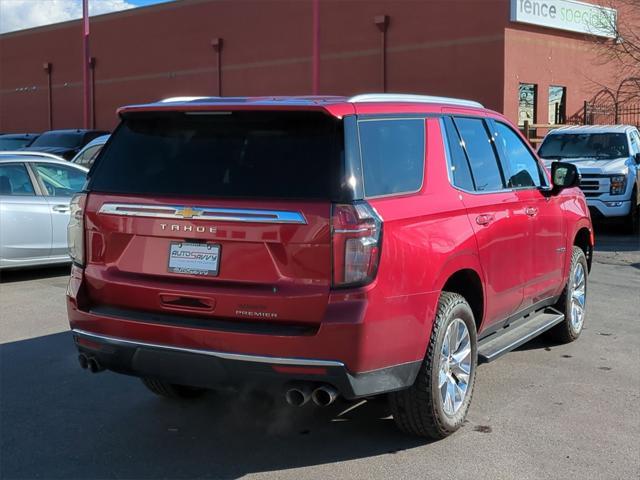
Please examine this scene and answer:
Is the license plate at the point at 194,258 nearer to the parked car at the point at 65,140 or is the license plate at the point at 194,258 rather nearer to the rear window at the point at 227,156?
the rear window at the point at 227,156

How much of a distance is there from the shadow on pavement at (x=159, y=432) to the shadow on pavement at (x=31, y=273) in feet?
13.9

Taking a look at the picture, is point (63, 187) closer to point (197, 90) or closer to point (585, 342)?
point (585, 342)

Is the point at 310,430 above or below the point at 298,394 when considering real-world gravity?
below

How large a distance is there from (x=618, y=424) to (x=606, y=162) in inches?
385

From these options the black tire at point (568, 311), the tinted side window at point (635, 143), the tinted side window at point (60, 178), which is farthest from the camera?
the tinted side window at point (635, 143)

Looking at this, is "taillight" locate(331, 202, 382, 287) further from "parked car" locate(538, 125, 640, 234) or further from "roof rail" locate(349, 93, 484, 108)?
"parked car" locate(538, 125, 640, 234)

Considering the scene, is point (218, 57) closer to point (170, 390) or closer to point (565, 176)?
point (565, 176)

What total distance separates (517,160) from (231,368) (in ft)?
10.1

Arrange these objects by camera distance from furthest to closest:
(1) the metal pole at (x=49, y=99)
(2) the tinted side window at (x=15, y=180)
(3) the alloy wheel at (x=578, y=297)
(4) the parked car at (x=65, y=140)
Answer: (1) the metal pole at (x=49, y=99) < (4) the parked car at (x=65, y=140) < (2) the tinted side window at (x=15, y=180) < (3) the alloy wheel at (x=578, y=297)

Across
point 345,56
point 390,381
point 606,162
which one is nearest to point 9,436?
point 390,381

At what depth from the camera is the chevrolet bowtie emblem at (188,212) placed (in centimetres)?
382

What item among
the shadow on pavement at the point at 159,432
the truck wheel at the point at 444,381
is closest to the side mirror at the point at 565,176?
the truck wheel at the point at 444,381

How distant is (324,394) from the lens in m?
3.70

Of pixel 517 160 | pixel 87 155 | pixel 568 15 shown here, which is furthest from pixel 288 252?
pixel 568 15
